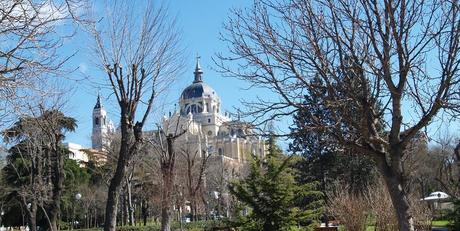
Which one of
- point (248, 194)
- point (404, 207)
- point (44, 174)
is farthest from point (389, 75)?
point (44, 174)

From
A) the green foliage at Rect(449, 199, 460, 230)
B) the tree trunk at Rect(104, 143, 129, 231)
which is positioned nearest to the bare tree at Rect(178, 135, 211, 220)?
the green foliage at Rect(449, 199, 460, 230)

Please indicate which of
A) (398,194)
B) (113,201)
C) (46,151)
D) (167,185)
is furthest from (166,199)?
(398,194)

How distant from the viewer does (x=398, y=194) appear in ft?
27.4

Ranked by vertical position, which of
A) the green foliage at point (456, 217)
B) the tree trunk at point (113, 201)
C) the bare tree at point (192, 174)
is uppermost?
the bare tree at point (192, 174)

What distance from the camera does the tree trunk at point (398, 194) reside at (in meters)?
8.20

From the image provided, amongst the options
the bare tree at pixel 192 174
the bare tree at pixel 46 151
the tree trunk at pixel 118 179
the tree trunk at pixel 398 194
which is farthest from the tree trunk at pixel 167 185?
the tree trunk at pixel 398 194

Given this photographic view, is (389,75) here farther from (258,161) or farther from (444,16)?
(258,161)

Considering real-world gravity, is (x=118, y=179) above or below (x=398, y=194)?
above

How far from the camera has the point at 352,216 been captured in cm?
1875

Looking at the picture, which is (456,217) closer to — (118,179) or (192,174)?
(118,179)

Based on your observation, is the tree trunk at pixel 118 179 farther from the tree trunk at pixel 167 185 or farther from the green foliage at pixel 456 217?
the green foliage at pixel 456 217

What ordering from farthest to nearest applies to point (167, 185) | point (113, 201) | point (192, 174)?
point (192, 174) → point (167, 185) → point (113, 201)

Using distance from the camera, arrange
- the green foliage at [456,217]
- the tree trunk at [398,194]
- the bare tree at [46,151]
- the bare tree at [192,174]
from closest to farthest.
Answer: the tree trunk at [398,194]
the bare tree at [46,151]
the green foliage at [456,217]
the bare tree at [192,174]

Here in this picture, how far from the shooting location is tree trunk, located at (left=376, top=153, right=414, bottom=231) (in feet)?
26.9
